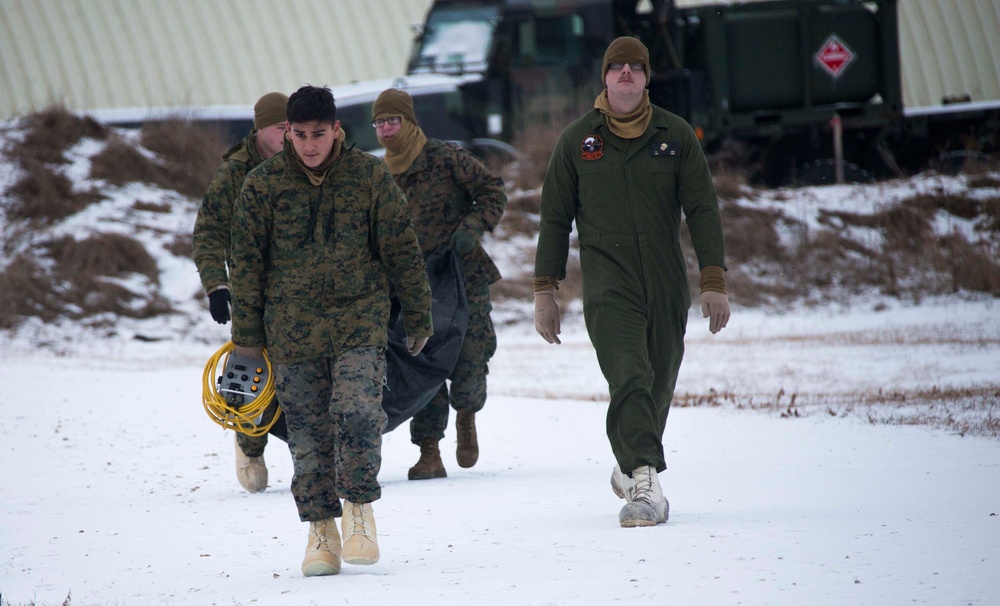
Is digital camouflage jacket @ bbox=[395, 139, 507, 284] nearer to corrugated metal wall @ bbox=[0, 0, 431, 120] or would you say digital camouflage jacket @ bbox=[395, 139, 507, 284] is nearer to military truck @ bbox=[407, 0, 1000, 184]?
military truck @ bbox=[407, 0, 1000, 184]

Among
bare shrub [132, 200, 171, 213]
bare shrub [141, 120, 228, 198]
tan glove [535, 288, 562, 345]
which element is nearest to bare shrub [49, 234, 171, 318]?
bare shrub [132, 200, 171, 213]

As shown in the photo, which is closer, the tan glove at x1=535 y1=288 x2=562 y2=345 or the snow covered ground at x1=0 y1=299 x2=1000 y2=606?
the snow covered ground at x1=0 y1=299 x2=1000 y2=606

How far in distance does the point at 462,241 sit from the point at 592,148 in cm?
140

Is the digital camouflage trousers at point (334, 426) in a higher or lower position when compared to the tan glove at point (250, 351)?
lower

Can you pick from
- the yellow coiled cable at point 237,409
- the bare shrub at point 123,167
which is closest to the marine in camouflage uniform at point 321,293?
the yellow coiled cable at point 237,409

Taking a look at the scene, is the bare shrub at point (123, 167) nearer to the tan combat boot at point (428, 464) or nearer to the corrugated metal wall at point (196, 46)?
the corrugated metal wall at point (196, 46)

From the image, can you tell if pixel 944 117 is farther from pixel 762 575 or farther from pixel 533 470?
pixel 762 575

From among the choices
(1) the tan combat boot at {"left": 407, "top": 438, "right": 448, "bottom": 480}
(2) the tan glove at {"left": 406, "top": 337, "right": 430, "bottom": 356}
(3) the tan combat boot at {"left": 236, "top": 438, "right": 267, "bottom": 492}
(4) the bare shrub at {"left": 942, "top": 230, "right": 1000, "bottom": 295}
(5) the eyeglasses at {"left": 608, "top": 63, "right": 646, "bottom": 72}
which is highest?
(5) the eyeglasses at {"left": 608, "top": 63, "right": 646, "bottom": 72}

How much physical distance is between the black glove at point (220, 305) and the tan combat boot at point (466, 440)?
1465 millimetres

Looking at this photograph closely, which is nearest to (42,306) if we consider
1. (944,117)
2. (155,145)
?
(155,145)

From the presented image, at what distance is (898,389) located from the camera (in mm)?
9148

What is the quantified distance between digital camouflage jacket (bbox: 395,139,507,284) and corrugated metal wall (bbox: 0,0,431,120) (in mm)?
21088

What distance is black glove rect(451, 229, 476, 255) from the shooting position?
595cm

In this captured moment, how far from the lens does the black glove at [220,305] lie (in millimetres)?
5262
